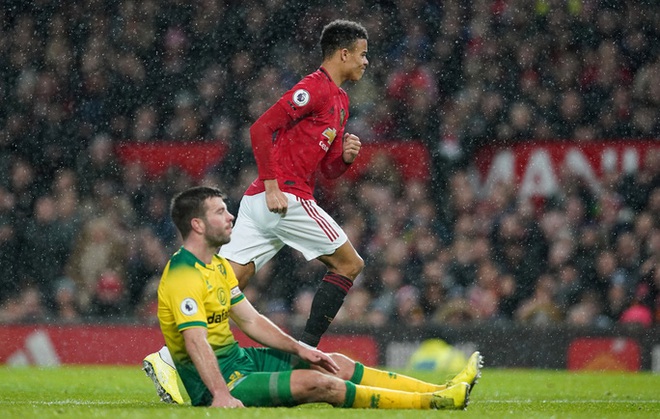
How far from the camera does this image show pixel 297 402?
19.2ft

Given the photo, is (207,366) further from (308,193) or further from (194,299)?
(308,193)

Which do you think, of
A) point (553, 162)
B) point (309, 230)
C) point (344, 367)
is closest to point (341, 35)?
point (309, 230)

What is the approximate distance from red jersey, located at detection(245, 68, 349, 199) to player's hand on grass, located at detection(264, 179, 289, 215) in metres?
0.04

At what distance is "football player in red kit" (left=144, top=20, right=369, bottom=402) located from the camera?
7.10 meters

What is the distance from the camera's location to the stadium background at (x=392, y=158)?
481 inches

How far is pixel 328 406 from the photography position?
260 inches

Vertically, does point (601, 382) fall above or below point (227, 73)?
below

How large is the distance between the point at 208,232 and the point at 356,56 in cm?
193

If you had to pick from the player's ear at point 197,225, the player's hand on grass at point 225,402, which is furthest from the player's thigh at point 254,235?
the player's hand on grass at point 225,402

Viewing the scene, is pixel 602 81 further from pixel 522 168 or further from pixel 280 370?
pixel 280 370

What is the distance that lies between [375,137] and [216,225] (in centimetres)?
781

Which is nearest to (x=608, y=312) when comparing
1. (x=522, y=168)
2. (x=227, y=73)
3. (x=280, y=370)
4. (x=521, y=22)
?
(x=522, y=168)

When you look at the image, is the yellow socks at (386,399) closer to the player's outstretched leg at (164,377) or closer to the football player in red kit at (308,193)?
the football player in red kit at (308,193)

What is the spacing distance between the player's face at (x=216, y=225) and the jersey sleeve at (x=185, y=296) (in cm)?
19
